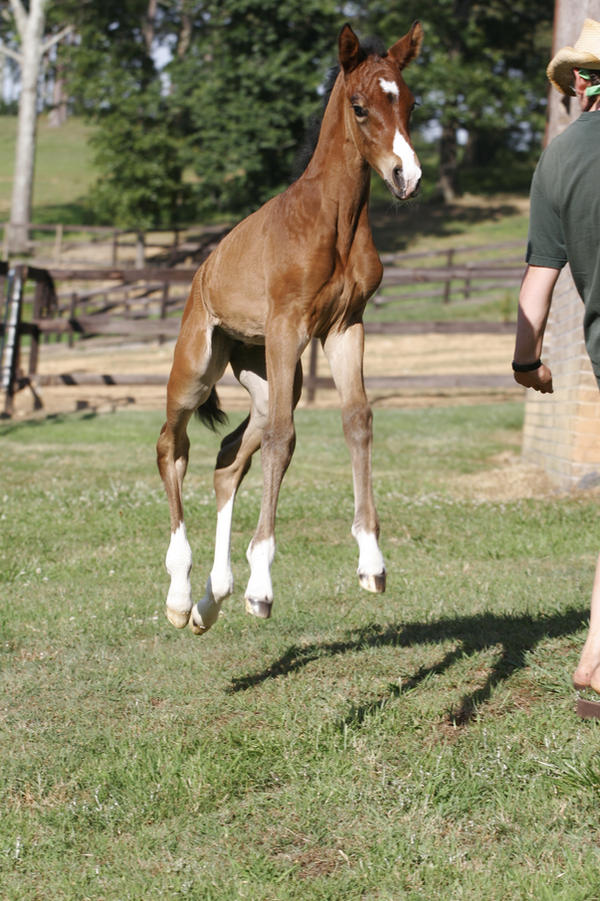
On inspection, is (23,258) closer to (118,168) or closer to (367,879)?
(118,168)

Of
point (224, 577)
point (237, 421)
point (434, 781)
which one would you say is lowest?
point (237, 421)

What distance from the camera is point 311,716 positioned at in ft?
13.6

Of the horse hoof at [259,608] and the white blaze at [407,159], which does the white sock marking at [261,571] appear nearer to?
the horse hoof at [259,608]

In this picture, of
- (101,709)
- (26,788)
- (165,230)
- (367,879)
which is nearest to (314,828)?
(367,879)

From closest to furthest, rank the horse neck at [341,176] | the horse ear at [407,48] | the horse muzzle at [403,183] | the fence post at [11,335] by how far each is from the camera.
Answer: the horse muzzle at [403,183]
the horse ear at [407,48]
the horse neck at [341,176]
the fence post at [11,335]

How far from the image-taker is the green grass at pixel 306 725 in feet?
10.4

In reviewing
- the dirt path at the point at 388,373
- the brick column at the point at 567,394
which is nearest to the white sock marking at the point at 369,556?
the brick column at the point at 567,394

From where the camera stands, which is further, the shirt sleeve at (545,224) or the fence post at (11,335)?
the fence post at (11,335)

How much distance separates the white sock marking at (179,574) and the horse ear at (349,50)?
218cm

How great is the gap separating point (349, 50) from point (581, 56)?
3.35 feet

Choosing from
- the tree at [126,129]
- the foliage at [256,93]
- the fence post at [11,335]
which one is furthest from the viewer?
the tree at [126,129]

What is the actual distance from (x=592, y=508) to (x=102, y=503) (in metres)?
4.41

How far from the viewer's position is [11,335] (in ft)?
51.6

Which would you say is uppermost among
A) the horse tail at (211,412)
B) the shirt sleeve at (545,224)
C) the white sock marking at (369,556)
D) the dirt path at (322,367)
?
the shirt sleeve at (545,224)
